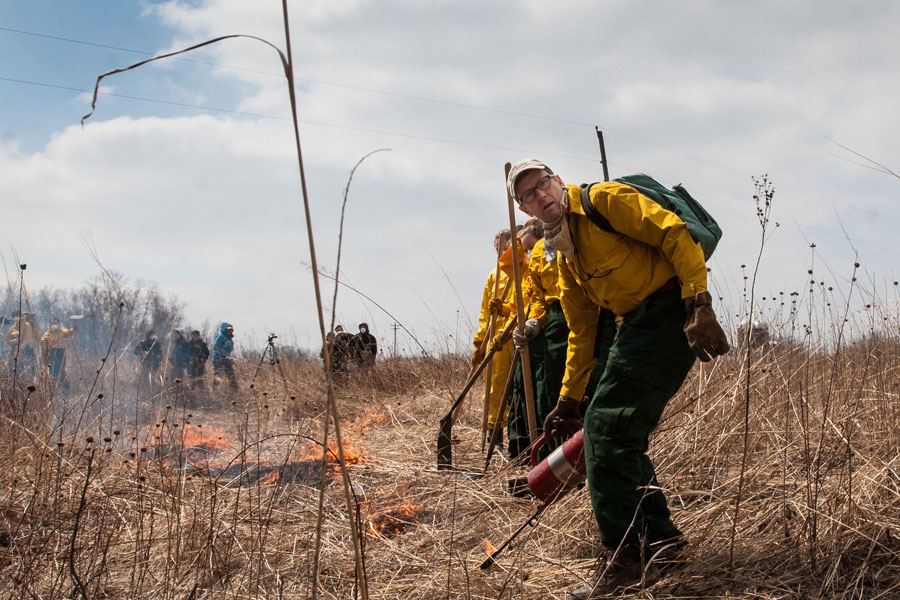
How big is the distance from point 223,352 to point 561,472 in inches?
485

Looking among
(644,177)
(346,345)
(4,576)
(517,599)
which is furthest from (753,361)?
(346,345)

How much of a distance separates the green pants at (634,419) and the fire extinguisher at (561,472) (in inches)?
7.1

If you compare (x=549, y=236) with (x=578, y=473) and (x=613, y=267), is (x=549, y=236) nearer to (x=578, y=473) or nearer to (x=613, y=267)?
(x=613, y=267)

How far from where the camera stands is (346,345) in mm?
9680

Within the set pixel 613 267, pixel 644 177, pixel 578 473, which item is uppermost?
pixel 644 177

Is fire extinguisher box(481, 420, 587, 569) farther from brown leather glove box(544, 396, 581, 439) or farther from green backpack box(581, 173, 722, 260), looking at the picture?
green backpack box(581, 173, 722, 260)

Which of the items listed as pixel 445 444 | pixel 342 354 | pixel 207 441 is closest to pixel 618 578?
pixel 445 444

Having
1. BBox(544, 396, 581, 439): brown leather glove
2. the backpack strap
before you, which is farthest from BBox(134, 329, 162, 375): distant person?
the backpack strap

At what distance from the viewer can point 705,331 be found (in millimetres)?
2129

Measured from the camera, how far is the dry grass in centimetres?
230

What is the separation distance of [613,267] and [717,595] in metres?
1.13

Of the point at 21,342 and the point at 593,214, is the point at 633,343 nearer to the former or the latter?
the point at 593,214

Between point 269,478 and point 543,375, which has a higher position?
point 543,375

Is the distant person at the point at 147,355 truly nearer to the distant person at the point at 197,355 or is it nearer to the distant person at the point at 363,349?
the distant person at the point at 197,355
